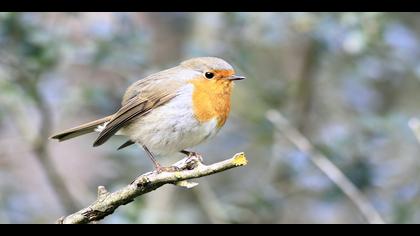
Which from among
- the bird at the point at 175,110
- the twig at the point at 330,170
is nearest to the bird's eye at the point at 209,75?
the bird at the point at 175,110

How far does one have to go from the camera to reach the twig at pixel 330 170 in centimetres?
398

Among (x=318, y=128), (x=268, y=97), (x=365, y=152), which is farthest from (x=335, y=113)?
(x=365, y=152)

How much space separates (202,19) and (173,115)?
2098 mm

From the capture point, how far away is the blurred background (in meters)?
4.34

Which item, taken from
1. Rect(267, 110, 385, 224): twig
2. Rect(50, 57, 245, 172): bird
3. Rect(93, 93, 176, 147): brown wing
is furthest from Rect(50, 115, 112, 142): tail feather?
Rect(267, 110, 385, 224): twig

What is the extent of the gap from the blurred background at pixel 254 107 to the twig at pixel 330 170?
0.13 ft

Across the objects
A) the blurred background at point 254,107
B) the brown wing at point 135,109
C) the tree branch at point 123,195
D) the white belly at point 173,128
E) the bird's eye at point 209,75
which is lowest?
the tree branch at point 123,195

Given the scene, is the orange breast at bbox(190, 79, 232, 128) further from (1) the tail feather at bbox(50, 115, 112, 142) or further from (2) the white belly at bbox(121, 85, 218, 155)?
(1) the tail feather at bbox(50, 115, 112, 142)

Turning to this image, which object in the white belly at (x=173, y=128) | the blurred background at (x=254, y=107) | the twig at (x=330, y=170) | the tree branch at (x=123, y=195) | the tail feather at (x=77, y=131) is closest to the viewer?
the tree branch at (x=123, y=195)

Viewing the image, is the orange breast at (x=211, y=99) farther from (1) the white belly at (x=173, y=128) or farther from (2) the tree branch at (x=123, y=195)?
(2) the tree branch at (x=123, y=195)

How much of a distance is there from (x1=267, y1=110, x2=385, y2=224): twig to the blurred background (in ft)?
0.13

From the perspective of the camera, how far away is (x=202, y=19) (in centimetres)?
541

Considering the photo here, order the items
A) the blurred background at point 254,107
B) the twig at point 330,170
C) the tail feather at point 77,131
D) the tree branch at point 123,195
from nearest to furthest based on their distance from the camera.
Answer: the tree branch at point 123,195 → the tail feather at point 77,131 → the twig at point 330,170 → the blurred background at point 254,107

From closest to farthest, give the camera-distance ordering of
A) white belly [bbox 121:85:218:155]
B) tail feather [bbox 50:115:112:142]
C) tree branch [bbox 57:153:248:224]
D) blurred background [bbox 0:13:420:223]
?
tree branch [bbox 57:153:248:224]
white belly [bbox 121:85:218:155]
tail feather [bbox 50:115:112:142]
blurred background [bbox 0:13:420:223]
